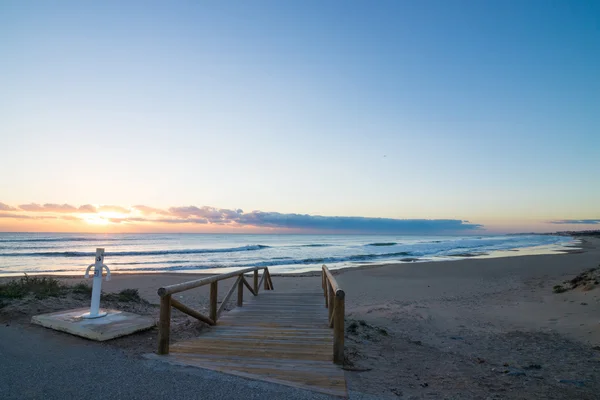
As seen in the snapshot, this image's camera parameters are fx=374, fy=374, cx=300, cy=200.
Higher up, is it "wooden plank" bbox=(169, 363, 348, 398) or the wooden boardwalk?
"wooden plank" bbox=(169, 363, 348, 398)

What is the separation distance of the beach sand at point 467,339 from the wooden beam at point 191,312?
225 mm

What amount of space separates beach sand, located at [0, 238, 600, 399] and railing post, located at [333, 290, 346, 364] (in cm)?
24

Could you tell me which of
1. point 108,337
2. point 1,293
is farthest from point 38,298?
point 108,337

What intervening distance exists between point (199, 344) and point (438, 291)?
11.4 meters

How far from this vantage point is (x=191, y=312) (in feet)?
19.5

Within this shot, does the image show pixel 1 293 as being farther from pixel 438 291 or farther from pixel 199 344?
pixel 438 291

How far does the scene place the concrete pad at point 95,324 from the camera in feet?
17.0

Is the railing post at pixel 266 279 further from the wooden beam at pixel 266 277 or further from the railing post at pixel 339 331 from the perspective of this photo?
the railing post at pixel 339 331

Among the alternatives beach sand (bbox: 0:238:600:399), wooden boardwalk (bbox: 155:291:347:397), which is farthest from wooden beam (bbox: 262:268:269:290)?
wooden boardwalk (bbox: 155:291:347:397)

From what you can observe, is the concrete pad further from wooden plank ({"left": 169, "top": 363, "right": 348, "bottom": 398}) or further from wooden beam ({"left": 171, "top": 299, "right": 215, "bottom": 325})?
wooden plank ({"left": 169, "top": 363, "right": 348, "bottom": 398})

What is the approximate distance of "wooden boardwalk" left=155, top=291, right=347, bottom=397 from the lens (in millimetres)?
4191

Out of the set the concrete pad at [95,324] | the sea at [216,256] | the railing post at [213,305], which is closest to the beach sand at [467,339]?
the concrete pad at [95,324]

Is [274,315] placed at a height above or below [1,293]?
below

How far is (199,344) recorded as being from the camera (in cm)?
553
